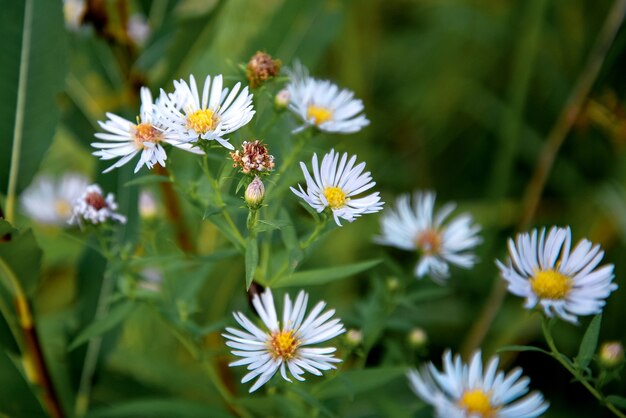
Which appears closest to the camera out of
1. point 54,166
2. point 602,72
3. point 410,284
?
point 410,284

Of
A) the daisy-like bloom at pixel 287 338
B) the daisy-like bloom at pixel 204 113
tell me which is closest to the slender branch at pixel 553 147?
the daisy-like bloom at pixel 287 338

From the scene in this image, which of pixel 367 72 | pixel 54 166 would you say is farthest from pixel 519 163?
pixel 54 166

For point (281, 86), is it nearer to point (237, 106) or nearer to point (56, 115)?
point (237, 106)

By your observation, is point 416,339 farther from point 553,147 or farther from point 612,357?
point 553,147

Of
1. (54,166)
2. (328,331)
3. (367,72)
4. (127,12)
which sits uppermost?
(367,72)

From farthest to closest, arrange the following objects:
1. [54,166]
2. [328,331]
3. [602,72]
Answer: [54,166]
[602,72]
[328,331]

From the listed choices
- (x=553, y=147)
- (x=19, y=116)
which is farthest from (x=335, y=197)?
(x=553, y=147)

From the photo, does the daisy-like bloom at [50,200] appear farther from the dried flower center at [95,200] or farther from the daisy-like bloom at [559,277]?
the daisy-like bloom at [559,277]
